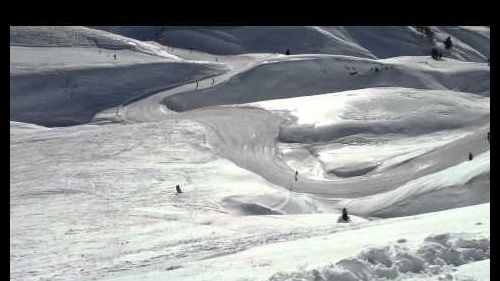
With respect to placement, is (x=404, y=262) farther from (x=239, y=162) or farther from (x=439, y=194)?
Result: (x=239, y=162)

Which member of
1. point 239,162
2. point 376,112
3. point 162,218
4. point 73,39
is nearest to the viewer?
point 162,218

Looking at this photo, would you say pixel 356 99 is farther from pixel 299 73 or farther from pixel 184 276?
pixel 184 276

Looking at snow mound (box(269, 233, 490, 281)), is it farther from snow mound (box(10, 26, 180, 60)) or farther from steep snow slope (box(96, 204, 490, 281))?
snow mound (box(10, 26, 180, 60))

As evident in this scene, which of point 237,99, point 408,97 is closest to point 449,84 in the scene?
point 408,97

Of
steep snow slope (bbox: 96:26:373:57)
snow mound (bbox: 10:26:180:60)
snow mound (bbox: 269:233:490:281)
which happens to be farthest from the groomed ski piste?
steep snow slope (bbox: 96:26:373:57)

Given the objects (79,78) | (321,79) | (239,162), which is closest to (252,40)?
(321,79)
